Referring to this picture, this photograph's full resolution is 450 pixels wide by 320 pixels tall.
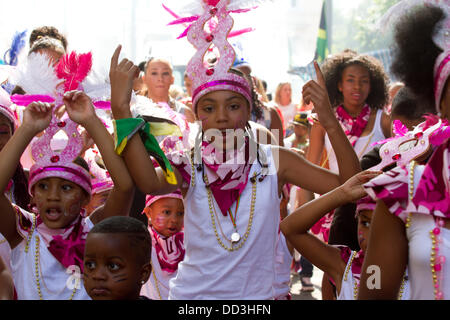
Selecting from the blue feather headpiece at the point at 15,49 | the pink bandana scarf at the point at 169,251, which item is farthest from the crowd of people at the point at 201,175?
the blue feather headpiece at the point at 15,49

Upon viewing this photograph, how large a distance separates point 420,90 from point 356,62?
133 inches

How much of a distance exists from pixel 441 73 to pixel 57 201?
208cm

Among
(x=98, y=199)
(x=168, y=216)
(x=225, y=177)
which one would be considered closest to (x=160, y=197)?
(x=168, y=216)

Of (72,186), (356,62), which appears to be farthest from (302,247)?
(356,62)

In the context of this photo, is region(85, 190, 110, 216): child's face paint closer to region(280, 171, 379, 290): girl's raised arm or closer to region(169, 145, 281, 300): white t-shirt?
region(169, 145, 281, 300): white t-shirt

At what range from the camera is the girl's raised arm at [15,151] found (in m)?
3.24

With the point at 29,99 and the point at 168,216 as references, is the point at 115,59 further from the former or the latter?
the point at 168,216

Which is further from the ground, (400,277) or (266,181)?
(266,181)

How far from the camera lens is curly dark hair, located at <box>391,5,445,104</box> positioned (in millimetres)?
A: 2738

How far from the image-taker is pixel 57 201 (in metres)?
3.50

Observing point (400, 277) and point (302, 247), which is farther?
point (302, 247)

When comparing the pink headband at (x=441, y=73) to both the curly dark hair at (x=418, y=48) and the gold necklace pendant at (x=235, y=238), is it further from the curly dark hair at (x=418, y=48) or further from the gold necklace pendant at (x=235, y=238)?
the gold necklace pendant at (x=235, y=238)

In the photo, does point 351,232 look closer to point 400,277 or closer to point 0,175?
point 400,277
